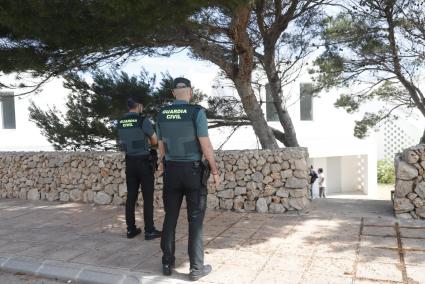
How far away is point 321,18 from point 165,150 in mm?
6865

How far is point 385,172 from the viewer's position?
76.8ft

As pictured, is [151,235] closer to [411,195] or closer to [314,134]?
[411,195]

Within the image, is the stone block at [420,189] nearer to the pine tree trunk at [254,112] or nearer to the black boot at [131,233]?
the pine tree trunk at [254,112]

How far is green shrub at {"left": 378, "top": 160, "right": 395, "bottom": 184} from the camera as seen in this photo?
23312 millimetres

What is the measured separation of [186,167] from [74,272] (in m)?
1.68

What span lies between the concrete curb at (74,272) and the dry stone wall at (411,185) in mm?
3773

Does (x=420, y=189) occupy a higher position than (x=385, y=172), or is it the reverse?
(x=420, y=189)

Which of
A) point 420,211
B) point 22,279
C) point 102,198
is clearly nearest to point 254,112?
point 102,198

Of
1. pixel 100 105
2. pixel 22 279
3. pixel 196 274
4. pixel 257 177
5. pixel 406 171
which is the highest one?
pixel 100 105

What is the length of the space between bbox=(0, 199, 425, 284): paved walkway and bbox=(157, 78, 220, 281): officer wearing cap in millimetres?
300

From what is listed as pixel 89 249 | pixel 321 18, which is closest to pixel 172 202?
pixel 89 249

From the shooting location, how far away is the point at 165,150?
4238 millimetres

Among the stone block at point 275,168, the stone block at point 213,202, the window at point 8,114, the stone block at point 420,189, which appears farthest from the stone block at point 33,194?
the window at point 8,114

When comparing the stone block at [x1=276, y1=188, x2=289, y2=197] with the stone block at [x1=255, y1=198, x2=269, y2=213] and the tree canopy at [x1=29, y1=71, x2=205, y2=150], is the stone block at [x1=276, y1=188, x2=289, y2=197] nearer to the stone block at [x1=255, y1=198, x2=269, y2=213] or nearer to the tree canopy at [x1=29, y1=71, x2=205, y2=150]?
the stone block at [x1=255, y1=198, x2=269, y2=213]
